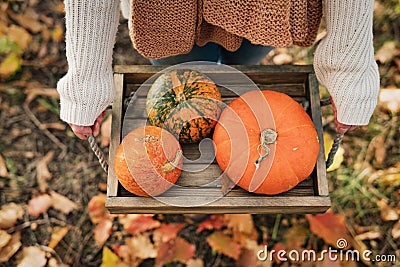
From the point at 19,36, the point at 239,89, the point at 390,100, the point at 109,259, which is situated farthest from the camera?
the point at 19,36

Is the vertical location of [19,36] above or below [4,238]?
above

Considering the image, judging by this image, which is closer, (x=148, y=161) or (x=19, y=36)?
(x=148, y=161)

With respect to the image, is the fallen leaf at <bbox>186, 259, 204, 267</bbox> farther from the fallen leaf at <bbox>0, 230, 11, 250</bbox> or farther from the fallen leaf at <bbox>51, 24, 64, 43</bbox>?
the fallen leaf at <bbox>51, 24, 64, 43</bbox>

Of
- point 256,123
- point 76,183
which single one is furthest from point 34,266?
point 256,123

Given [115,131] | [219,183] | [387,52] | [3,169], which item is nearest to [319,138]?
[219,183]

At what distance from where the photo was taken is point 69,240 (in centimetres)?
178

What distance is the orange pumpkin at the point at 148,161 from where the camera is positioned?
3.41 ft

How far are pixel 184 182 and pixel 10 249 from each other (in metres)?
1.02

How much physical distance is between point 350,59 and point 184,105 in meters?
0.43

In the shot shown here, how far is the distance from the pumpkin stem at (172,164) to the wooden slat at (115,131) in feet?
0.51

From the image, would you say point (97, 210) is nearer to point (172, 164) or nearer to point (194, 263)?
point (194, 263)

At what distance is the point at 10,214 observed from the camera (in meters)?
1.80

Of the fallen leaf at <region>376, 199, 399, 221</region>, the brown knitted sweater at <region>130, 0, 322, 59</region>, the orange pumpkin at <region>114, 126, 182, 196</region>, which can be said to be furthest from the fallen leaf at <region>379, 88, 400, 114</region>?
the orange pumpkin at <region>114, 126, 182, 196</region>

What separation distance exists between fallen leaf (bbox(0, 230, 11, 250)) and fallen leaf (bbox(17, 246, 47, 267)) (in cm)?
8
